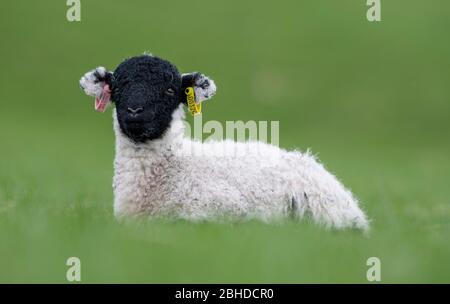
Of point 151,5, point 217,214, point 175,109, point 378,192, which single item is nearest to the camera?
point 217,214

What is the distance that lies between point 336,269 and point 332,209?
2066mm

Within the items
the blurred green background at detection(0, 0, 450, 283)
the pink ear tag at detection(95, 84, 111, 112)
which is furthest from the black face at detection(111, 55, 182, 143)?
the blurred green background at detection(0, 0, 450, 283)

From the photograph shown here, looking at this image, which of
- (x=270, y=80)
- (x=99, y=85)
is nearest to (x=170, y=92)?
(x=99, y=85)

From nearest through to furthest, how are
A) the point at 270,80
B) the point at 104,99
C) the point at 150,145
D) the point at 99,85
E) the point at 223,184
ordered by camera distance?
the point at 223,184 → the point at 150,145 → the point at 104,99 → the point at 99,85 → the point at 270,80

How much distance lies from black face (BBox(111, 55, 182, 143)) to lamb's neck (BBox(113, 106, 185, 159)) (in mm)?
68

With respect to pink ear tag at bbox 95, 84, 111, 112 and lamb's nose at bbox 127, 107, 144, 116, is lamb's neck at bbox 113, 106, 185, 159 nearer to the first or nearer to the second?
pink ear tag at bbox 95, 84, 111, 112

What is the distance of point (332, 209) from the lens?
30.3 feet

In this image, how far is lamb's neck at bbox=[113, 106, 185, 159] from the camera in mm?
9461

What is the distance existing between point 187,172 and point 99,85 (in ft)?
5.12

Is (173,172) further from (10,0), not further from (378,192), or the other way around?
(10,0)

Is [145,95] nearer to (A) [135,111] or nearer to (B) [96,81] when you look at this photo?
(A) [135,111]

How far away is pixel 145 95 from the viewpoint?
359 inches

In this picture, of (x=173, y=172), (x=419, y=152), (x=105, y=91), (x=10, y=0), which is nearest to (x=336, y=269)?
(x=173, y=172)

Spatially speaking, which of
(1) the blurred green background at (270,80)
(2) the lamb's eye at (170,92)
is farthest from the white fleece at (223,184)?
(1) the blurred green background at (270,80)
